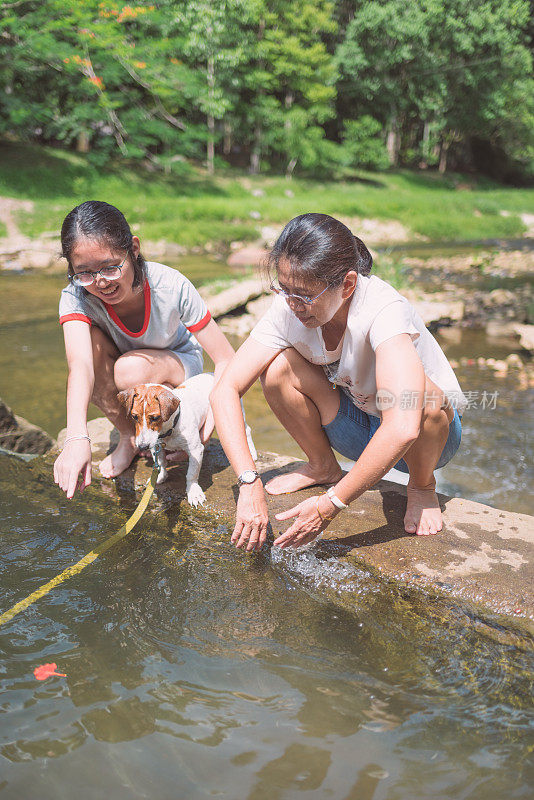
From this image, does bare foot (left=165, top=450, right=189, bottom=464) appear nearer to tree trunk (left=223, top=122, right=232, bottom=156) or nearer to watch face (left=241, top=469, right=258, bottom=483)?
watch face (left=241, top=469, right=258, bottom=483)

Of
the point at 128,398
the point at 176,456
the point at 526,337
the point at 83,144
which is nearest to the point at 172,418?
the point at 128,398

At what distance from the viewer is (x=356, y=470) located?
2396mm

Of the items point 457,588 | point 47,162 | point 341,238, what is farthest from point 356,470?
point 47,162

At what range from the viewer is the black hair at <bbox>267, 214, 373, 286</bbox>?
232 cm

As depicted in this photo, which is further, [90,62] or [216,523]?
[90,62]

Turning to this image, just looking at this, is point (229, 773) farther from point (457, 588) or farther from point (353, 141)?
point (353, 141)

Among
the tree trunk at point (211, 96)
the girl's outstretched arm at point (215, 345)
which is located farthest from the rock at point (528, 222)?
the girl's outstretched arm at point (215, 345)

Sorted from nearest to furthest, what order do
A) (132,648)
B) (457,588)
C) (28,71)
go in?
1. (132,648)
2. (457,588)
3. (28,71)

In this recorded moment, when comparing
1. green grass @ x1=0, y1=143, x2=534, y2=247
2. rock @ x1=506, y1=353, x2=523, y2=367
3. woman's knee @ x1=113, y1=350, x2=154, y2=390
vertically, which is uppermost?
green grass @ x1=0, y1=143, x2=534, y2=247

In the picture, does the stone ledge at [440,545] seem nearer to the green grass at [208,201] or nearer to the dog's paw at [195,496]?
the dog's paw at [195,496]

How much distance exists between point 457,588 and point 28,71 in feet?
67.0

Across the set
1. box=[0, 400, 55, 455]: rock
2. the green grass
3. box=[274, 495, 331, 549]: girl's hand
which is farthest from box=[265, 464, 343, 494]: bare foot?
the green grass

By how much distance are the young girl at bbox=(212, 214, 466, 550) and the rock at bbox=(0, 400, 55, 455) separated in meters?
1.84

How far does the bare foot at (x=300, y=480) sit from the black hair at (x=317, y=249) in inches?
50.8
